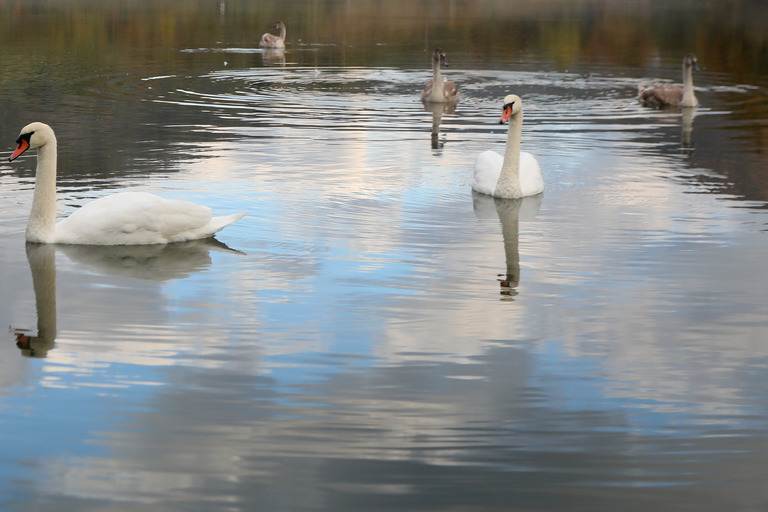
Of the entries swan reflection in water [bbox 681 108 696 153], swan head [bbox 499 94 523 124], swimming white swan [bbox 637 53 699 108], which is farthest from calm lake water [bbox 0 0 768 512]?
swimming white swan [bbox 637 53 699 108]

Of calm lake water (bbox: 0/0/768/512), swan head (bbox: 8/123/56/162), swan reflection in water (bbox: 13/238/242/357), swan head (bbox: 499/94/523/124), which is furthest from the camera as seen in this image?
swan head (bbox: 499/94/523/124)

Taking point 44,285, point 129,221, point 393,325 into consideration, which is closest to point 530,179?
point 129,221

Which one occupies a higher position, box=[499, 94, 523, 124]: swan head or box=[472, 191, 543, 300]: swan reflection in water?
box=[499, 94, 523, 124]: swan head

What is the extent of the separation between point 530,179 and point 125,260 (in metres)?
5.56

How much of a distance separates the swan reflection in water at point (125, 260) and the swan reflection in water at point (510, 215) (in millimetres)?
2695

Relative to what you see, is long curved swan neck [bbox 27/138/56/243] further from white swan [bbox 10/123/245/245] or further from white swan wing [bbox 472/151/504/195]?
white swan wing [bbox 472/151/504/195]

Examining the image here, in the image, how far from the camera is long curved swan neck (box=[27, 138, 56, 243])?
11.8 metres

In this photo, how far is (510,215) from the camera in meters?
14.2

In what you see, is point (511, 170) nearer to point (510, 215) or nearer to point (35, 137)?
point (510, 215)

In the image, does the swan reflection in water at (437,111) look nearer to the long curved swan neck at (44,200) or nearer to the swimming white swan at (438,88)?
the swimming white swan at (438,88)

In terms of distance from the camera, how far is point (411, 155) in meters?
18.8

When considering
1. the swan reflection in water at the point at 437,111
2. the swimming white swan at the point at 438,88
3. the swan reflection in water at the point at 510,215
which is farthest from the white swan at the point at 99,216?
the swimming white swan at the point at 438,88

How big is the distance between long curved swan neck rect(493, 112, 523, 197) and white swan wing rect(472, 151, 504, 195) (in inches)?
7.0

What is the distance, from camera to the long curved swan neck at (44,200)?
11789mm
